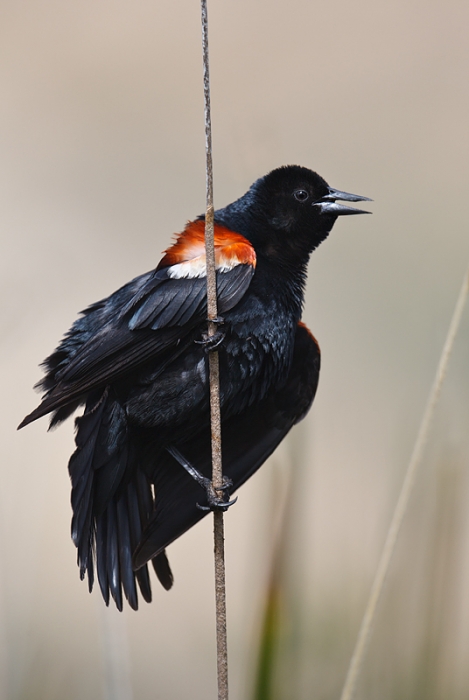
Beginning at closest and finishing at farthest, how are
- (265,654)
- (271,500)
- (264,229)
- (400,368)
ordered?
(265,654) < (271,500) < (264,229) < (400,368)

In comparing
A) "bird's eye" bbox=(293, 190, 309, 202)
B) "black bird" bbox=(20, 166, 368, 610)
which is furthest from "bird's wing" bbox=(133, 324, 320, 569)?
"bird's eye" bbox=(293, 190, 309, 202)

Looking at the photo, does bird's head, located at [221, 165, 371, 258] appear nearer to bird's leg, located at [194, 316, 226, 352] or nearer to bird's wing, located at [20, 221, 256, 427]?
bird's wing, located at [20, 221, 256, 427]

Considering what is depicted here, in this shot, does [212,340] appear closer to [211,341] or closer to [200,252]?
[211,341]

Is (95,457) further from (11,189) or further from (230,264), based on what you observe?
(11,189)

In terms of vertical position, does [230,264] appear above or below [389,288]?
above

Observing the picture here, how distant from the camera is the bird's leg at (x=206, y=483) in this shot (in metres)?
1.83

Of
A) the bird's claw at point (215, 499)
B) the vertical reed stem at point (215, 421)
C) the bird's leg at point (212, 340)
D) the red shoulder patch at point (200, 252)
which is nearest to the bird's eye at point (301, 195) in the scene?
the red shoulder patch at point (200, 252)

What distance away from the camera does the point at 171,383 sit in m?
1.89

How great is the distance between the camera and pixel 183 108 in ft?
15.0

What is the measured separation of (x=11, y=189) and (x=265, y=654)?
12.6ft

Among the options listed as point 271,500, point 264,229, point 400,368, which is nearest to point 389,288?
point 400,368

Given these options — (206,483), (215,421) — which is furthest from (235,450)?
(215,421)

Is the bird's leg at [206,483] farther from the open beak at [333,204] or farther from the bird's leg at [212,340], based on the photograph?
the open beak at [333,204]

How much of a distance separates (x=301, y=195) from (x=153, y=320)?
0.74 metres
